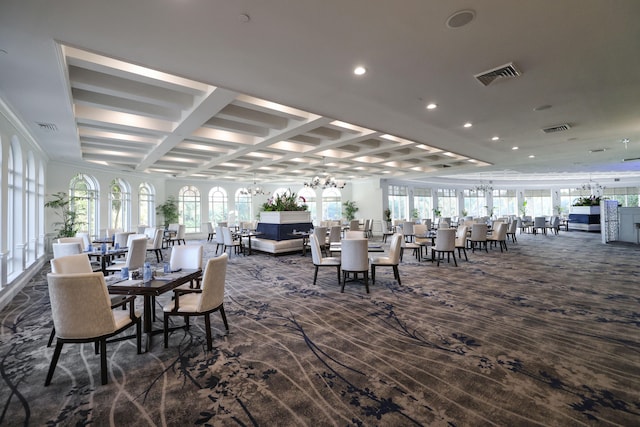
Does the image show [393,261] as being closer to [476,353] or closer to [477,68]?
[476,353]

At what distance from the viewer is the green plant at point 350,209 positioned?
55.4 ft

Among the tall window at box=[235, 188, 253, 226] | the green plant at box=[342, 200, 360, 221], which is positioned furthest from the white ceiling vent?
the tall window at box=[235, 188, 253, 226]

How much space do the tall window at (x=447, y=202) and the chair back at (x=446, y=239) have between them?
13848 millimetres

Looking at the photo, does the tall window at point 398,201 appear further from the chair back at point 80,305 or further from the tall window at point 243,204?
the chair back at point 80,305

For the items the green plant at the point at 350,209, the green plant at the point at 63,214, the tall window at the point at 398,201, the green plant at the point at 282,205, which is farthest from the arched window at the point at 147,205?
the tall window at the point at 398,201

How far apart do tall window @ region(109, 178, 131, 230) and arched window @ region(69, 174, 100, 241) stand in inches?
26.0

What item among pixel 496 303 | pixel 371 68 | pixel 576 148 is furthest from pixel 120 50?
pixel 576 148

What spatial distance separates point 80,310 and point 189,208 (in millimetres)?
14103

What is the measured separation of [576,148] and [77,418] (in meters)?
11.7

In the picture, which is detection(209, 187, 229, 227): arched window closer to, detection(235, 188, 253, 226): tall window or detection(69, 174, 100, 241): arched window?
detection(235, 188, 253, 226): tall window

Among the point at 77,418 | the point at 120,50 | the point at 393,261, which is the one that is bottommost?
the point at 77,418

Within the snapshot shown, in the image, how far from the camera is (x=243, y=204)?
57.7 ft

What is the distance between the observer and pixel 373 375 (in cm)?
258

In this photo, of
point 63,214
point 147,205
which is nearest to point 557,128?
point 63,214
